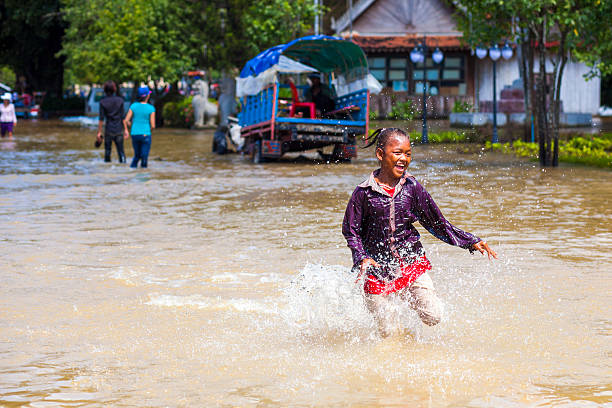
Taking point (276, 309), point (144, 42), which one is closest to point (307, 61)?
point (144, 42)

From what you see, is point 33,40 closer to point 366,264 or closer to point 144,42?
point 144,42

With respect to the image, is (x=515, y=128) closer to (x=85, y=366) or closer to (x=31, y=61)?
(x=85, y=366)

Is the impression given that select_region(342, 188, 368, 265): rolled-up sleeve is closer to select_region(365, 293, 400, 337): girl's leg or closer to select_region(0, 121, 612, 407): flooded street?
select_region(365, 293, 400, 337): girl's leg

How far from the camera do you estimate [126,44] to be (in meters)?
39.0

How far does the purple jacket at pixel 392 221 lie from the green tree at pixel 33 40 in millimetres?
50113

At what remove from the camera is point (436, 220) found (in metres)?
5.83

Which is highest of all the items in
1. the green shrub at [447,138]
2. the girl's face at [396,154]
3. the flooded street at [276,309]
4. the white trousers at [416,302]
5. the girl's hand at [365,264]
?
the girl's face at [396,154]

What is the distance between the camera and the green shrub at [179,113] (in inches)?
1615

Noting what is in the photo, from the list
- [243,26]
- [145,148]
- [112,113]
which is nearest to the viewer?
[145,148]

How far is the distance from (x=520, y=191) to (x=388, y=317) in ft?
30.7

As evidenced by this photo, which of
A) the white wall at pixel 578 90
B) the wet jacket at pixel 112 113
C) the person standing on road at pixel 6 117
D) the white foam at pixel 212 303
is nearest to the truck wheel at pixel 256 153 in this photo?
the wet jacket at pixel 112 113

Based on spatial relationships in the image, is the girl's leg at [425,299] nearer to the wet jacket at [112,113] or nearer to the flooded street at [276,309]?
the flooded street at [276,309]

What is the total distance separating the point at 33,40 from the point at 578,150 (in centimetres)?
4646

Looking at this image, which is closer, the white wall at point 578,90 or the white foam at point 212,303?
the white foam at point 212,303
